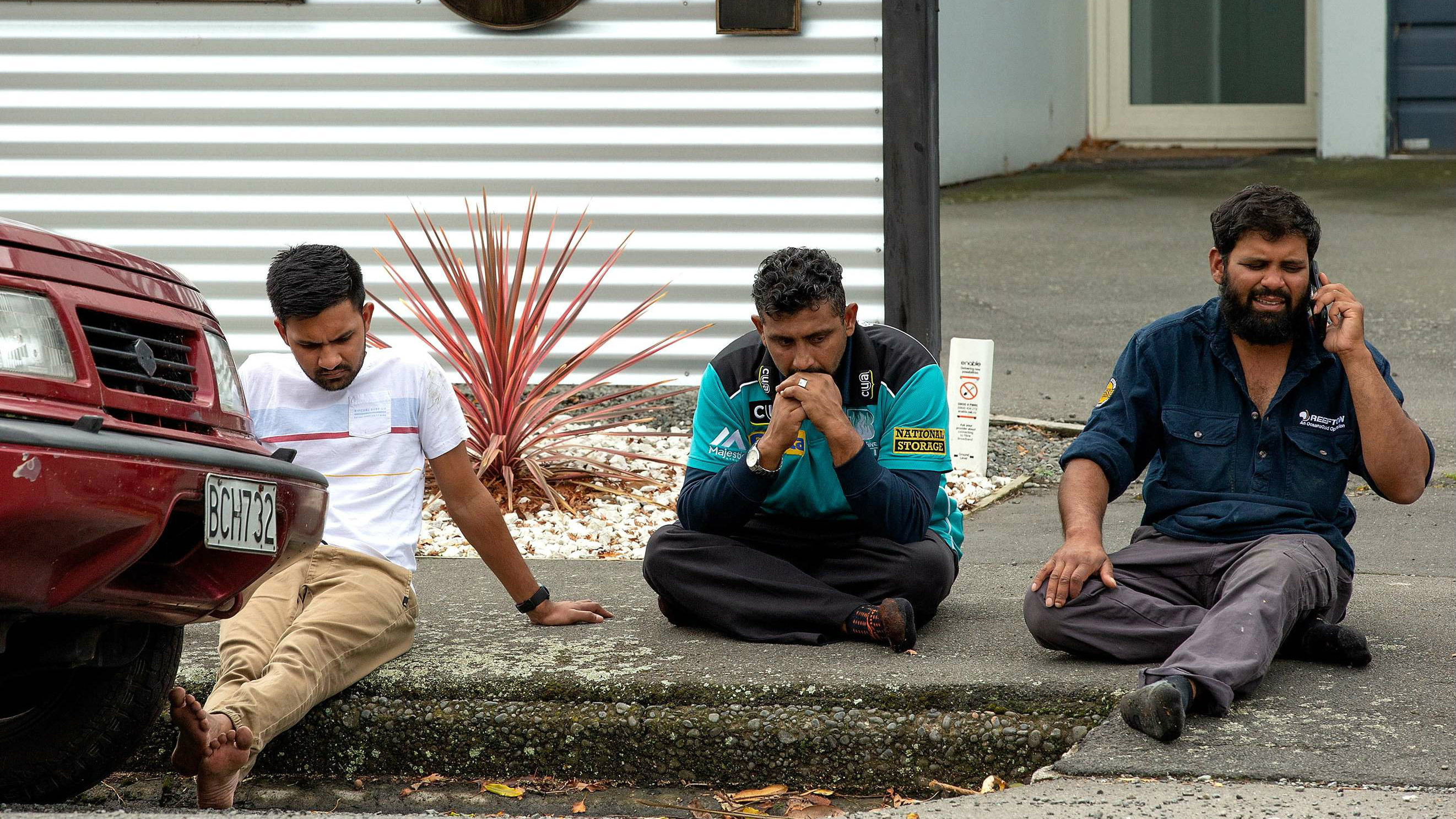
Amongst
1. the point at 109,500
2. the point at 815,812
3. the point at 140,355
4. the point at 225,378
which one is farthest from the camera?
the point at 815,812

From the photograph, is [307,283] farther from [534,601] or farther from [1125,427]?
[1125,427]

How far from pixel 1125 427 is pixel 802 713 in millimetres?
1045

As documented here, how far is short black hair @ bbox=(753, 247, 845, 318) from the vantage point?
11.5 ft

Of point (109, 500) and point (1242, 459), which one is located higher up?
point (109, 500)

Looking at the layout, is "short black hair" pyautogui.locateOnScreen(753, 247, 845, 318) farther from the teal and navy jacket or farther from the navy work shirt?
the navy work shirt

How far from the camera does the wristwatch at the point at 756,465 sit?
11.7 ft

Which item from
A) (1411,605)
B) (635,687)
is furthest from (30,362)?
(1411,605)

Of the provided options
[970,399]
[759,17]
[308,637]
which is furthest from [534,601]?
[759,17]

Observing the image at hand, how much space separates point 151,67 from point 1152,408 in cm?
516

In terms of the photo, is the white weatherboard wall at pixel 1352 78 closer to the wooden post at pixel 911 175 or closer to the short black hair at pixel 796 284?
the wooden post at pixel 911 175

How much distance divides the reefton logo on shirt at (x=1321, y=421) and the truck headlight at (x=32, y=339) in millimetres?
2599

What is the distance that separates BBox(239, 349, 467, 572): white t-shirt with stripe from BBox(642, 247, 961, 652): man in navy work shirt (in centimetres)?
63

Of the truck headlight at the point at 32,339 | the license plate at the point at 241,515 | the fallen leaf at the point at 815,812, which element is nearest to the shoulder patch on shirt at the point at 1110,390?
the fallen leaf at the point at 815,812

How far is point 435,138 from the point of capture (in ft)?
22.8
